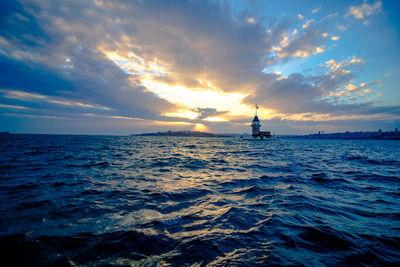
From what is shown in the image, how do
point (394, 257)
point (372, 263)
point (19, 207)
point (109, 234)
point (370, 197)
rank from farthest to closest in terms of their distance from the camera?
1. point (370, 197)
2. point (19, 207)
3. point (109, 234)
4. point (394, 257)
5. point (372, 263)

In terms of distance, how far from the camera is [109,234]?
4477 millimetres

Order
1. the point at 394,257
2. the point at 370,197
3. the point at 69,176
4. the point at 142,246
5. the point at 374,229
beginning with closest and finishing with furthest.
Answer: the point at 394,257, the point at 142,246, the point at 374,229, the point at 370,197, the point at 69,176

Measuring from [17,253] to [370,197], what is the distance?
519 inches

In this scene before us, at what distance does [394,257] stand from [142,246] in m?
5.88

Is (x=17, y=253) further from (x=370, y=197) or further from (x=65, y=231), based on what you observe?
(x=370, y=197)

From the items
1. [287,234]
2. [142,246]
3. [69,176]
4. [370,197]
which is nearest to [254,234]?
[287,234]

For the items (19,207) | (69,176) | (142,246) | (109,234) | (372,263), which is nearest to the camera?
(372,263)

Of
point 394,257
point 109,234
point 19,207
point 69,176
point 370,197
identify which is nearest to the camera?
point 394,257

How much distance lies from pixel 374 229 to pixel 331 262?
9.20 feet

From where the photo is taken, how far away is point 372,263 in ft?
11.5

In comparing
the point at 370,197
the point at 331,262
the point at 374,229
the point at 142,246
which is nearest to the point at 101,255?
the point at 142,246

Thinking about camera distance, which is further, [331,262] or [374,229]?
[374,229]

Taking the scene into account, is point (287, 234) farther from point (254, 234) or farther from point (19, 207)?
point (19, 207)

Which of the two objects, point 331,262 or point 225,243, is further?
point 225,243
